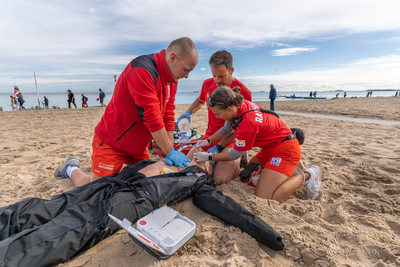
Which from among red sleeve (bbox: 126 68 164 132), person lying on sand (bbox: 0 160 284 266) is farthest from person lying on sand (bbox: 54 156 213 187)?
red sleeve (bbox: 126 68 164 132)

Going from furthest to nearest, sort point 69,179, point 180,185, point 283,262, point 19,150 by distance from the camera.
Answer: point 19,150 → point 69,179 → point 180,185 → point 283,262

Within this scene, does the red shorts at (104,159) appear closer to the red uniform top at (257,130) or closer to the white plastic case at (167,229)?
the white plastic case at (167,229)

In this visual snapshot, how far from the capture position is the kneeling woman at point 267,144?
2387mm

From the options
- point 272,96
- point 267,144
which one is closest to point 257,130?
point 267,144

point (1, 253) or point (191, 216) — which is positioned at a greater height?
point (1, 253)

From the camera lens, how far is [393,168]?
3.09m

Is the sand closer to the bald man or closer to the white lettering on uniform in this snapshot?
the bald man

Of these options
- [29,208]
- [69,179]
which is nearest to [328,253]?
[29,208]

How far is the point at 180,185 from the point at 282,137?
1.46m

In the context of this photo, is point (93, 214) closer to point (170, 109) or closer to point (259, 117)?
point (170, 109)

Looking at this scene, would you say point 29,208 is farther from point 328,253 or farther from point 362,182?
point 362,182

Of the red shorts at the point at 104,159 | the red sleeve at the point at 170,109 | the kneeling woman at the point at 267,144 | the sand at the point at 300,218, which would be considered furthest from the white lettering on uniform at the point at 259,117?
the red shorts at the point at 104,159

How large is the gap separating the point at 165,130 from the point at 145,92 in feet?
1.67

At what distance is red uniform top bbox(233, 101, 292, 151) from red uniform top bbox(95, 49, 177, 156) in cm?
92
